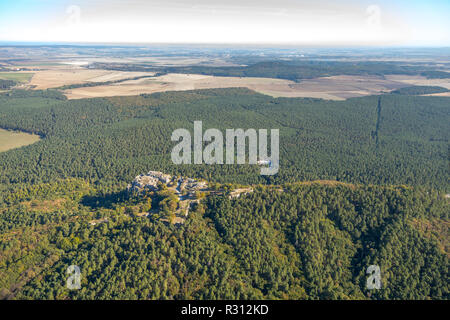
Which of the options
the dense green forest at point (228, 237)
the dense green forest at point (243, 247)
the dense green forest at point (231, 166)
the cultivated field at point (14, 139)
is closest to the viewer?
the dense green forest at point (243, 247)

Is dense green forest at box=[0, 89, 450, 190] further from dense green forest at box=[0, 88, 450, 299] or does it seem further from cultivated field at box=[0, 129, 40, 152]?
cultivated field at box=[0, 129, 40, 152]

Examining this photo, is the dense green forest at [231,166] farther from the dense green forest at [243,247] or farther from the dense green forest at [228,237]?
the dense green forest at [243,247]

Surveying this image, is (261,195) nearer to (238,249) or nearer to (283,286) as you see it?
(238,249)

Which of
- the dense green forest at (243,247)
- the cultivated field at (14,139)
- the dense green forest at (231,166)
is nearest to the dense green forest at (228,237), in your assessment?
the dense green forest at (243,247)

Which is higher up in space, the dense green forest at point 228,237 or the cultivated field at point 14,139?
the cultivated field at point 14,139

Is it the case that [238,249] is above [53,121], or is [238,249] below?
below

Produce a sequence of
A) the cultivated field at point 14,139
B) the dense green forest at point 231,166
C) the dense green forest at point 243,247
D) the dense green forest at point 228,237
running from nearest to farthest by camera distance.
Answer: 1. the dense green forest at point 243,247
2. the dense green forest at point 228,237
3. the dense green forest at point 231,166
4. the cultivated field at point 14,139

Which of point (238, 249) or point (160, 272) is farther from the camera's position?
point (238, 249)

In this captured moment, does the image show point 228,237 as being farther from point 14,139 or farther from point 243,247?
point 14,139
